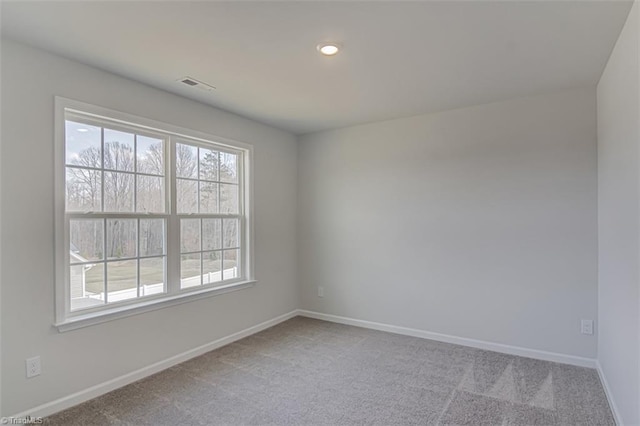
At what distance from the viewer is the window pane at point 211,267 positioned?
11.9 ft

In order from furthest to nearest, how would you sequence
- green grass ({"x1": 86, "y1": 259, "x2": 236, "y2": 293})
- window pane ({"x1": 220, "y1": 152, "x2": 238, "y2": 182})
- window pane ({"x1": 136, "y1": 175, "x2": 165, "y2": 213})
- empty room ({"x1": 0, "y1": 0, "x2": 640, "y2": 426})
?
window pane ({"x1": 220, "y1": 152, "x2": 238, "y2": 182}), window pane ({"x1": 136, "y1": 175, "x2": 165, "y2": 213}), green grass ({"x1": 86, "y1": 259, "x2": 236, "y2": 293}), empty room ({"x1": 0, "y1": 0, "x2": 640, "y2": 426})

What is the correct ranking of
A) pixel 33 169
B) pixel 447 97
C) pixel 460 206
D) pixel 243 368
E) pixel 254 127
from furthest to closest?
1. pixel 254 127
2. pixel 460 206
3. pixel 447 97
4. pixel 243 368
5. pixel 33 169

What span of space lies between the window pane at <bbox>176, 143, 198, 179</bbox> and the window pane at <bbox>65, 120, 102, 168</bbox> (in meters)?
0.70

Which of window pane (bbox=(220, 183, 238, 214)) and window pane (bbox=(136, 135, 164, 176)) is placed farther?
window pane (bbox=(220, 183, 238, 214))

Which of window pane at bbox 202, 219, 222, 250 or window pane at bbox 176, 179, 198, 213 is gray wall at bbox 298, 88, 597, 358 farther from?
window pane at bbox 176, 179, 198, 213

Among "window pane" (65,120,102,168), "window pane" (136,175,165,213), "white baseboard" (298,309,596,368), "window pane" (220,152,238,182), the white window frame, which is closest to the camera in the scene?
the white window frame

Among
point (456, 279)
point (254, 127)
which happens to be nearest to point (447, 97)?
point (456, 279)

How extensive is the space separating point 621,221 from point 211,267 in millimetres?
3409

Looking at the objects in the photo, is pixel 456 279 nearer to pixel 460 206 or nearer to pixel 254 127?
pixel 460 206

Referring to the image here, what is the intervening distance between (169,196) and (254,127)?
4.52 feet

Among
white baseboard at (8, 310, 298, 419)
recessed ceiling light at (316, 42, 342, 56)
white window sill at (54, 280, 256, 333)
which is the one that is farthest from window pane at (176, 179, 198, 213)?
recessed ceiling light at (316, 42, 342, 56)

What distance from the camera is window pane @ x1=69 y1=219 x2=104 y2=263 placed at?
2594 millimetres

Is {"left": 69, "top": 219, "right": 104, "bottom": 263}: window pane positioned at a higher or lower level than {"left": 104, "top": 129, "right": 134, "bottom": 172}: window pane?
lower

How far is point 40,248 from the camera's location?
7.77 ft
